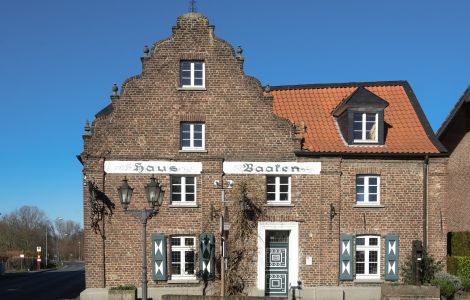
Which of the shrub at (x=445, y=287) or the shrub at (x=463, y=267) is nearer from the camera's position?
the shrub at (x=445, y=287)

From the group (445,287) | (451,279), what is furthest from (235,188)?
(451,279)

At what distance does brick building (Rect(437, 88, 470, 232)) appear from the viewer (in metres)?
26.5

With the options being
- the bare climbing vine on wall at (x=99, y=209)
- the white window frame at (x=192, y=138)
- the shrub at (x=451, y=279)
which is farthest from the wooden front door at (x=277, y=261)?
the bare climbing vine on wall at (x=99, y=209)

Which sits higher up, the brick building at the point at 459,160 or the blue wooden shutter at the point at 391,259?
the brick building at the point at 459,160

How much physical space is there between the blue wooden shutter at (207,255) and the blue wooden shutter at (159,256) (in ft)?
4.77

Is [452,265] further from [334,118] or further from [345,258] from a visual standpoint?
[334,118]

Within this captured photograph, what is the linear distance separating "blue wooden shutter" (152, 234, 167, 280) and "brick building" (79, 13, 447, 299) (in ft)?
0.13

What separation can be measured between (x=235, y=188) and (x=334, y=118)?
5.64 meters

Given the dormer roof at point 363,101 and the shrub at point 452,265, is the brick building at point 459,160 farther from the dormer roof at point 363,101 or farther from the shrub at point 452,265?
the dormer roof at point 363,101

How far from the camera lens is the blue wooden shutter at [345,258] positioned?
21266 millimetres

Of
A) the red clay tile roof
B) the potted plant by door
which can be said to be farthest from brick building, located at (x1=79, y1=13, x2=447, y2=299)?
the potted plant by door

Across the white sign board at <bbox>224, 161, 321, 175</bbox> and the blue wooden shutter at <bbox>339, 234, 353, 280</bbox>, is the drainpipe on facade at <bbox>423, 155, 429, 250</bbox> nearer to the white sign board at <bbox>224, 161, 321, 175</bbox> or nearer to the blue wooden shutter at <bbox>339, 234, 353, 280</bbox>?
the blue wooden shutter at <bbox>339, 234, 353, 280</bbox>

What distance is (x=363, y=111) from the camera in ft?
73.1

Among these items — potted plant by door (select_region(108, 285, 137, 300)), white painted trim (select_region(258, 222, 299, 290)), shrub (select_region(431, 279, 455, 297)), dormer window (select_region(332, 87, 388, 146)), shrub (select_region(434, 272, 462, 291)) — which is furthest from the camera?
dormer window (select_region(332, 87, 388, 146))
